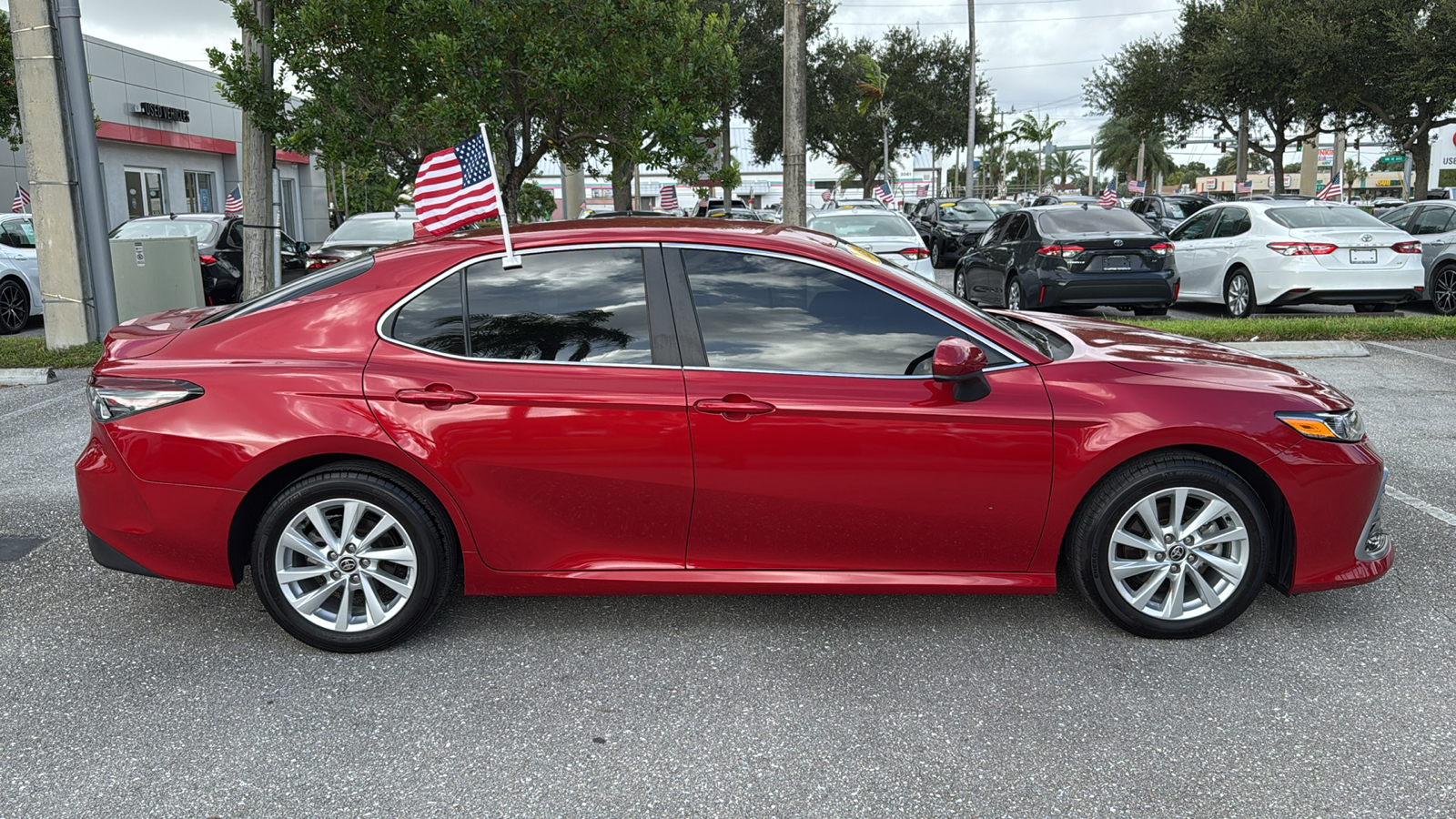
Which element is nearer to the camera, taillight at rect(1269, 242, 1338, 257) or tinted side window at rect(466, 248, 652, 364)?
tinted side window at rect(466, 248, 652, 364)

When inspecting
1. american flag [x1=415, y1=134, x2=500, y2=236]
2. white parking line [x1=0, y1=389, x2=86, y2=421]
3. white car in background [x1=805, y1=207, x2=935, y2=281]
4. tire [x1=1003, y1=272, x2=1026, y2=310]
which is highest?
american flag [x1=415, y1=134, x2=500, y2=236]

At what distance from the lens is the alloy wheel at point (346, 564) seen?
3846 mm

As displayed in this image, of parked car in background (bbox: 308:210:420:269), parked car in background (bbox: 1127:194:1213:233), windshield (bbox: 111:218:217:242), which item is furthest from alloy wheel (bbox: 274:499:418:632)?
parked car in background (bbox: 1127:194:1213:233)

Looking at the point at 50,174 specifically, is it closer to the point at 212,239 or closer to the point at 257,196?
the point at 257,196

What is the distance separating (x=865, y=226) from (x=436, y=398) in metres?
12.1

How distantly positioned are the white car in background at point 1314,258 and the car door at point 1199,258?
0.25 metres

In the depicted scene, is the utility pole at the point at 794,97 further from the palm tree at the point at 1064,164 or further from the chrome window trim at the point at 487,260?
the palm tree at the point at 1064,164

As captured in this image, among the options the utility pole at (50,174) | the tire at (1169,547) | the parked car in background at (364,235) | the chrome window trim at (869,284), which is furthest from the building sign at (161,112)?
the tire at (1169,547)

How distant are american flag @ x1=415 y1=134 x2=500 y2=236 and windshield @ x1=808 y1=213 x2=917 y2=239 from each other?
9506 millimetres

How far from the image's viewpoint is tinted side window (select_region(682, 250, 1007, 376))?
385 centimetres

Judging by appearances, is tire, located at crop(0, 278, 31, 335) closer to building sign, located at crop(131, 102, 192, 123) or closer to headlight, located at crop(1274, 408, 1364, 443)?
headlight, located at crop(1274, 408, 1364, 443)

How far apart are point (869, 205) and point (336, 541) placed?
2403 centimetres

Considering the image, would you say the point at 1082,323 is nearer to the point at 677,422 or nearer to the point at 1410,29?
the point at 677,422

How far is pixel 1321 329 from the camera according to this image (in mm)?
11227
